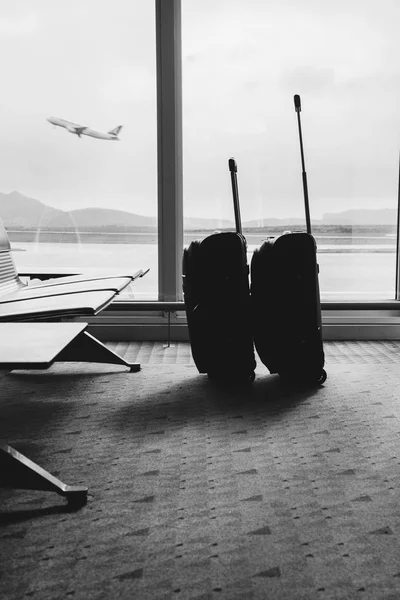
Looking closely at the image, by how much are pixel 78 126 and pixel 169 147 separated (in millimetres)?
590

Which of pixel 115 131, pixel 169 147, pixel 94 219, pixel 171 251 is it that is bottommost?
pixel 171 251

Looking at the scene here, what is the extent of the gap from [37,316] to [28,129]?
226cm

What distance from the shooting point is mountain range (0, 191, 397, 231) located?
408cm

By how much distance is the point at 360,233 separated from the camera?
416 cm

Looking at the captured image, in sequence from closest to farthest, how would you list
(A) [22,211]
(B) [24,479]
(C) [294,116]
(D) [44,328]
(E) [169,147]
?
1. (B) [24,479]
2. (D) [44,328]
3. (E) [169,147]
4. (C) [294,116]
5. (A) [22,211]

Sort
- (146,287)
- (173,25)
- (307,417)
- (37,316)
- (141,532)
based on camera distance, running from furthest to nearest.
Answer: (146,287), (173,25), (307,417), (37,316), (141,532)

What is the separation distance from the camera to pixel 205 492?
162 centimetres

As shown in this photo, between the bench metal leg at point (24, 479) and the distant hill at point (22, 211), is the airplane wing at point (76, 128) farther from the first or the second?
the bench metal leg at point (24, 479)

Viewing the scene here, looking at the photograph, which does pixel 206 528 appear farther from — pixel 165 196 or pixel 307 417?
pixel 165 196

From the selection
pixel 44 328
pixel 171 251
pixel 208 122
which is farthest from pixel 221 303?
pixel 208 122

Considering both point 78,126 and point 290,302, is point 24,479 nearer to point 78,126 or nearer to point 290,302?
point 290,302

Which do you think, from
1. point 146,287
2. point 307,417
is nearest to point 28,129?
point 146,287

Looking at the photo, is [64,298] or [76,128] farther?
[76,128]

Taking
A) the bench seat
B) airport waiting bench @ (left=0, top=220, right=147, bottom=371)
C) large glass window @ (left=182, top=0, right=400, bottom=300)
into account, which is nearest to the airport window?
large glass window @ (left=182, top=0, right=400, bottom=300)
